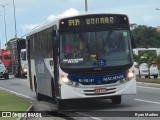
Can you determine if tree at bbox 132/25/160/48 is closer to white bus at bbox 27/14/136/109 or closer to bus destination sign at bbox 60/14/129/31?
bus destination sign at bbox 60/14/129/31

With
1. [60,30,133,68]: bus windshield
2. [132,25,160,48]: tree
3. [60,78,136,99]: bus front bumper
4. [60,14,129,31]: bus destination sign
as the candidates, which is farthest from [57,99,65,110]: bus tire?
[132,25,160,48]: tree

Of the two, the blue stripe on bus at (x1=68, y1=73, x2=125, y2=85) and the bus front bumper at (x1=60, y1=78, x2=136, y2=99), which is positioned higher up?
the blue stripe on bus at (x1=68, y1=73, x2=125, y2=85)

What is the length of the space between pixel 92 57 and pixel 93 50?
23 cm

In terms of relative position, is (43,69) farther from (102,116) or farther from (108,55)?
(102,116)

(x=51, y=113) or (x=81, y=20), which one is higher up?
(x=81, y=20)

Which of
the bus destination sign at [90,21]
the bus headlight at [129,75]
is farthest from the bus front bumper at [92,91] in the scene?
the bus destination sign at [90,21]

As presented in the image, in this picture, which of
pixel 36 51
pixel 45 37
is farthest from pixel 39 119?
pixel 36 51

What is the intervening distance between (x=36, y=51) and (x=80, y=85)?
18.1 feet

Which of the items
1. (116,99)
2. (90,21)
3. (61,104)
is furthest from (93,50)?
(116,99)

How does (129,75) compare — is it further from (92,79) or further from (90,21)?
(90,21)

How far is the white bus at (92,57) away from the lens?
57.6 ft

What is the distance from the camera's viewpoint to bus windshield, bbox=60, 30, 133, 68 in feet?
57.6

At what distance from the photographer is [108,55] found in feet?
57.9

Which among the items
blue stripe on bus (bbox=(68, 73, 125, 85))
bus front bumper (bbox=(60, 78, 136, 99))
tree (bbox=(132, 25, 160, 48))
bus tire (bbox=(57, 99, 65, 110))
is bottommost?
bus tire (bbox=(57, 99, 65, 110))
